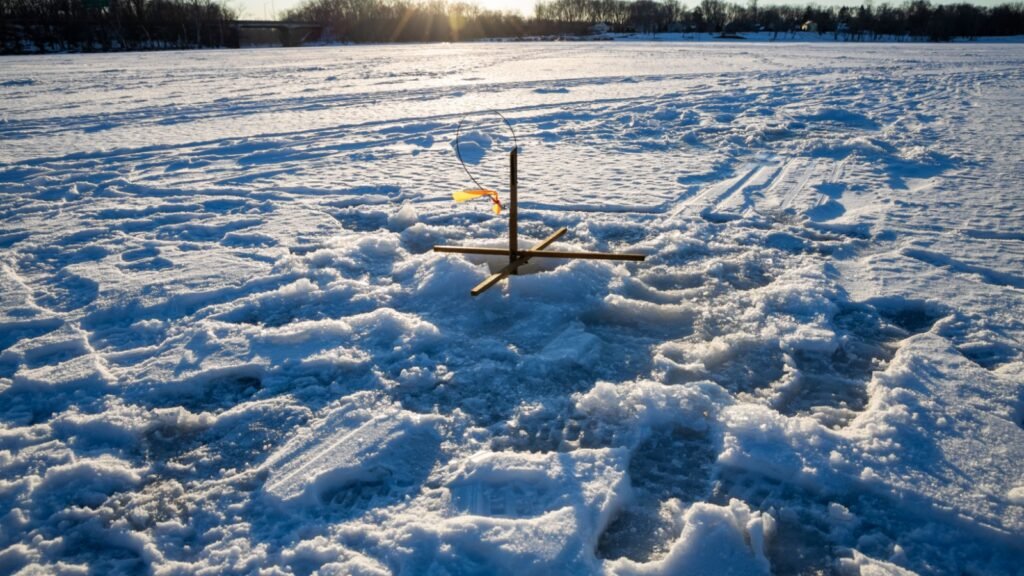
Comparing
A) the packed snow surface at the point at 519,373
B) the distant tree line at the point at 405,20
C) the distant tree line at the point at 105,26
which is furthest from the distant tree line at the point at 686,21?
the packed snow surface at the point at 519,373

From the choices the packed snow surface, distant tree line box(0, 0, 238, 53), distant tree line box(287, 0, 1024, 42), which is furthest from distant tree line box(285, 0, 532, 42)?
the packed snow surface

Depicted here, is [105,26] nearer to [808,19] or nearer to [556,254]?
[556,254]

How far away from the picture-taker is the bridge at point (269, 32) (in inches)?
2024

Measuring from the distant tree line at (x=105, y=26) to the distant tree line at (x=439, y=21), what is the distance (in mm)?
77

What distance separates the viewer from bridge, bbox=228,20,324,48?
5142 centimetres

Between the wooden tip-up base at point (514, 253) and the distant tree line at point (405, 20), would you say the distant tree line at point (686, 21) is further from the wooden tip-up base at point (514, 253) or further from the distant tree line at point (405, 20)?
the wooden tip-up base at point (514, 253)

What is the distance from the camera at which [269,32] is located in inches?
2213

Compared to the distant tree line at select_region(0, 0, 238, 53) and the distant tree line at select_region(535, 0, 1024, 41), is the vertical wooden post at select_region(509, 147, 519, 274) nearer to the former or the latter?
the distant tree line at select_region(0, 0, 238, 53)

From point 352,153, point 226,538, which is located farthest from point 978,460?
point 352,153

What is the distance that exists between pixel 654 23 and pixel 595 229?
3561 inches

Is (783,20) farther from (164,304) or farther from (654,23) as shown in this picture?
(164,304)

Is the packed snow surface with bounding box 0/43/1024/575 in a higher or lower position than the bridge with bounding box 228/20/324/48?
lower

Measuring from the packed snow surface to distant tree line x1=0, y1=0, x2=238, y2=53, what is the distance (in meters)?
45.7

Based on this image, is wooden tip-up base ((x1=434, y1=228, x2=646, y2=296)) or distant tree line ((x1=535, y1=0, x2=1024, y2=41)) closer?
wooden tip-up base ((x1=434, y1=228, x2=646, y2=296))
